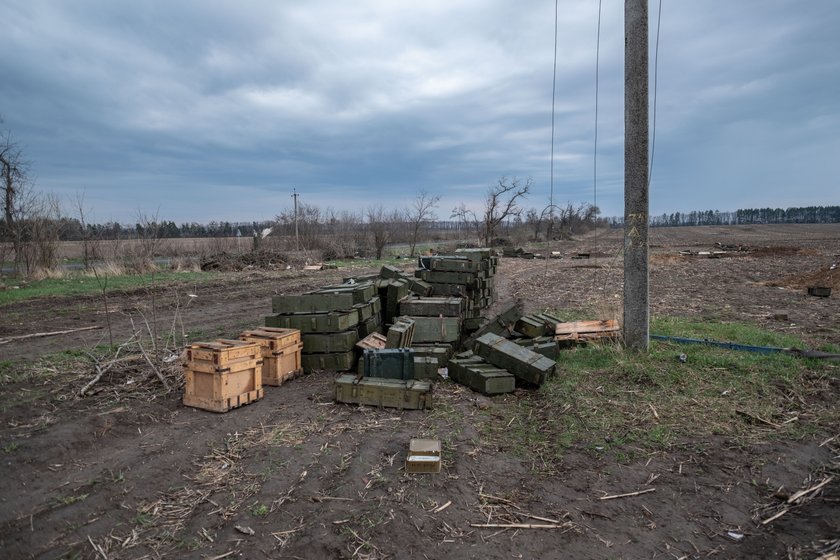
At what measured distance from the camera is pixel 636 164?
8.09 meters

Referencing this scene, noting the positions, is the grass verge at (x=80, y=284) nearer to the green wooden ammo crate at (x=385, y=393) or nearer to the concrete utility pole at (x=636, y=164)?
the green wooden ammo crate at (x=385, y=393)

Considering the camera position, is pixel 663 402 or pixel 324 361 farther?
pixel 324 361

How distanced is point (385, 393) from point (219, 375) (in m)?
2.18

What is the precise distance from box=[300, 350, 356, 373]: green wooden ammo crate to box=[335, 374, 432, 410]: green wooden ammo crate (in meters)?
1.59

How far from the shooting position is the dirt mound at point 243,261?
28.2 m

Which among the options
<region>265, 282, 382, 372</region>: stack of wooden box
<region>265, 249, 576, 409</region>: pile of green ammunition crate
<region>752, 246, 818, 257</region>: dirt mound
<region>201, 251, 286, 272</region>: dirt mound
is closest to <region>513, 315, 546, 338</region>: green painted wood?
<region>265, 249, 576, 409</region>: pile of green ammunition crate

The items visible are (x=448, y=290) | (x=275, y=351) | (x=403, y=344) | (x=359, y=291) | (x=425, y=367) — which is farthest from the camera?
(x=448, y=290)

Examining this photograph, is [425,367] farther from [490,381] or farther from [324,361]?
[324,361]

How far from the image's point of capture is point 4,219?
2253cm

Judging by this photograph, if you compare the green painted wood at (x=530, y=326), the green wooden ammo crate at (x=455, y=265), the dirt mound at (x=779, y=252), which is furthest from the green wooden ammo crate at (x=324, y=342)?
the dirt mound at (x=779, y=252)

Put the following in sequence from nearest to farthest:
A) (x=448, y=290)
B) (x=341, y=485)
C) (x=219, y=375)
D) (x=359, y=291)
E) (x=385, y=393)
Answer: (x=341, y=485) → (x=219, y=375) → (x=385, y=393) → (x=359, y=291) → (x=448, y=290)

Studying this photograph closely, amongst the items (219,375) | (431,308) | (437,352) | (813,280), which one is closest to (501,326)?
(431,308)

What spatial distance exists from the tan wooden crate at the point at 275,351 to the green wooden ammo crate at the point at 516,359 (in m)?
3.10

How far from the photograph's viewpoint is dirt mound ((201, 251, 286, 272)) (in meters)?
28.2
